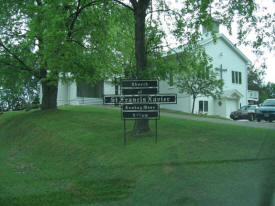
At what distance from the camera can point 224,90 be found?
3603 cm

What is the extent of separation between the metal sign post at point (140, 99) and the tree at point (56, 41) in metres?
3.95

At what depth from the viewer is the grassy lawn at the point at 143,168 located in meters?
7.01

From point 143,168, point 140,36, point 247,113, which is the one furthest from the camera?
point 247,113

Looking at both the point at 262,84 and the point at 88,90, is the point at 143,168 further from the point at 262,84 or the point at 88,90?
the point at 88,90

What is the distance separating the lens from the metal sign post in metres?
11.6

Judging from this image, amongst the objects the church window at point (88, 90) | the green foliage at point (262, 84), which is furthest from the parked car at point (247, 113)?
the church window at point (88, 90)

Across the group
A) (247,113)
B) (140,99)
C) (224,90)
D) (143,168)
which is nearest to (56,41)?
(140,99)

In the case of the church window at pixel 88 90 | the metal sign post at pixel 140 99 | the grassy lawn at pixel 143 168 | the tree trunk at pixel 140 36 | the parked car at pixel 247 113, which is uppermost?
the tree trunk at pixel 140 36

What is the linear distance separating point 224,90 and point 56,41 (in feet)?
84.6

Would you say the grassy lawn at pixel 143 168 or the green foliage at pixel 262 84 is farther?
the green foliage at pixel 262 84

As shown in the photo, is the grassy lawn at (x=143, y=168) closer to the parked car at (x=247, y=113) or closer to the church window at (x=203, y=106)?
the parked car at (x=247, y=113)

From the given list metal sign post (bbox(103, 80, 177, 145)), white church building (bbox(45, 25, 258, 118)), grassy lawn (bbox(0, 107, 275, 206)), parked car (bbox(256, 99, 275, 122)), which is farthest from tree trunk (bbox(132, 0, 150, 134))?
white church building (bbox(45, 25, 258, 118))

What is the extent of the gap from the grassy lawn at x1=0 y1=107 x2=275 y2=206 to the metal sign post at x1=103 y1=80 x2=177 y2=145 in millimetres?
1024

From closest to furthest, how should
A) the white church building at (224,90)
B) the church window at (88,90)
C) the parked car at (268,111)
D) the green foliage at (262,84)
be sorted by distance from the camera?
the green foliage at (262,84) < the parked car at (268,111) < the white church building at (224,90) < the church window at (88,90)
